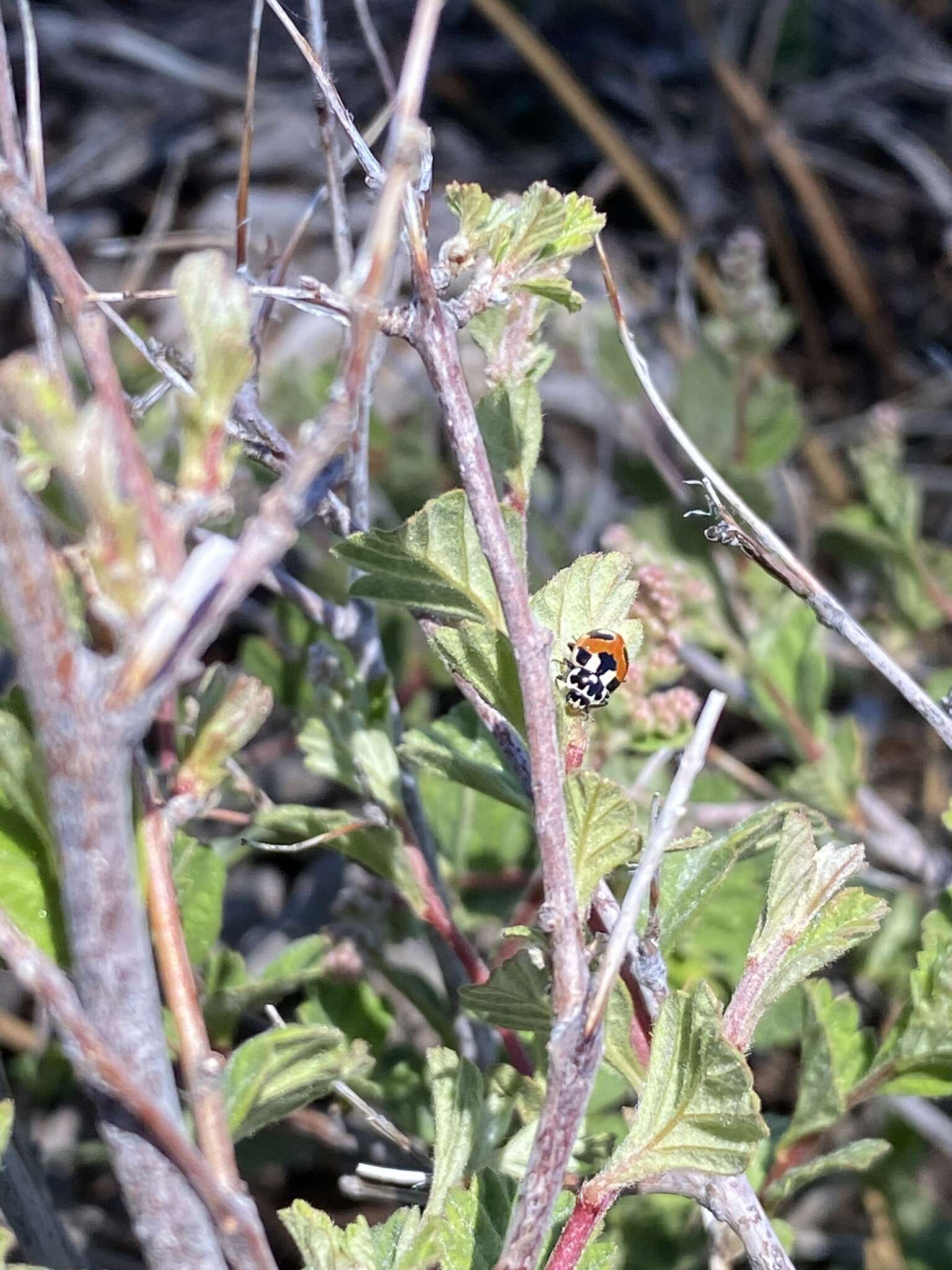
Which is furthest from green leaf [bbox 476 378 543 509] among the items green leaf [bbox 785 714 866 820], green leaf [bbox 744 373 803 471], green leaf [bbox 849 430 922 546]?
green leaf [bbox 744 373 803 471]

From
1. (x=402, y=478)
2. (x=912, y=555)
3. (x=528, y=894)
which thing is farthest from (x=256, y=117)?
(x=528, y=894)

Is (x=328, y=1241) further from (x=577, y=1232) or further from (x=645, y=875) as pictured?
(x=645, y=875)

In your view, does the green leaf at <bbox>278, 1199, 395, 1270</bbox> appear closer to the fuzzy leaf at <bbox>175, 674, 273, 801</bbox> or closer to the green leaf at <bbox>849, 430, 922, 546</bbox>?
the fuzzy leaf at <bbox>175, 674, 273, 801</bbox>

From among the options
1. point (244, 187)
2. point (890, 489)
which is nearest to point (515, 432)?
point (244, 187)

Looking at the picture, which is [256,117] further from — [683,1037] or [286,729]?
[683,1037]

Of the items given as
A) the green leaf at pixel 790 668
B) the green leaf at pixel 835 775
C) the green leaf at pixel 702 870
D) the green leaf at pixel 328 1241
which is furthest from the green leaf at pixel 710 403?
the green leaf at pixel 328 1241
